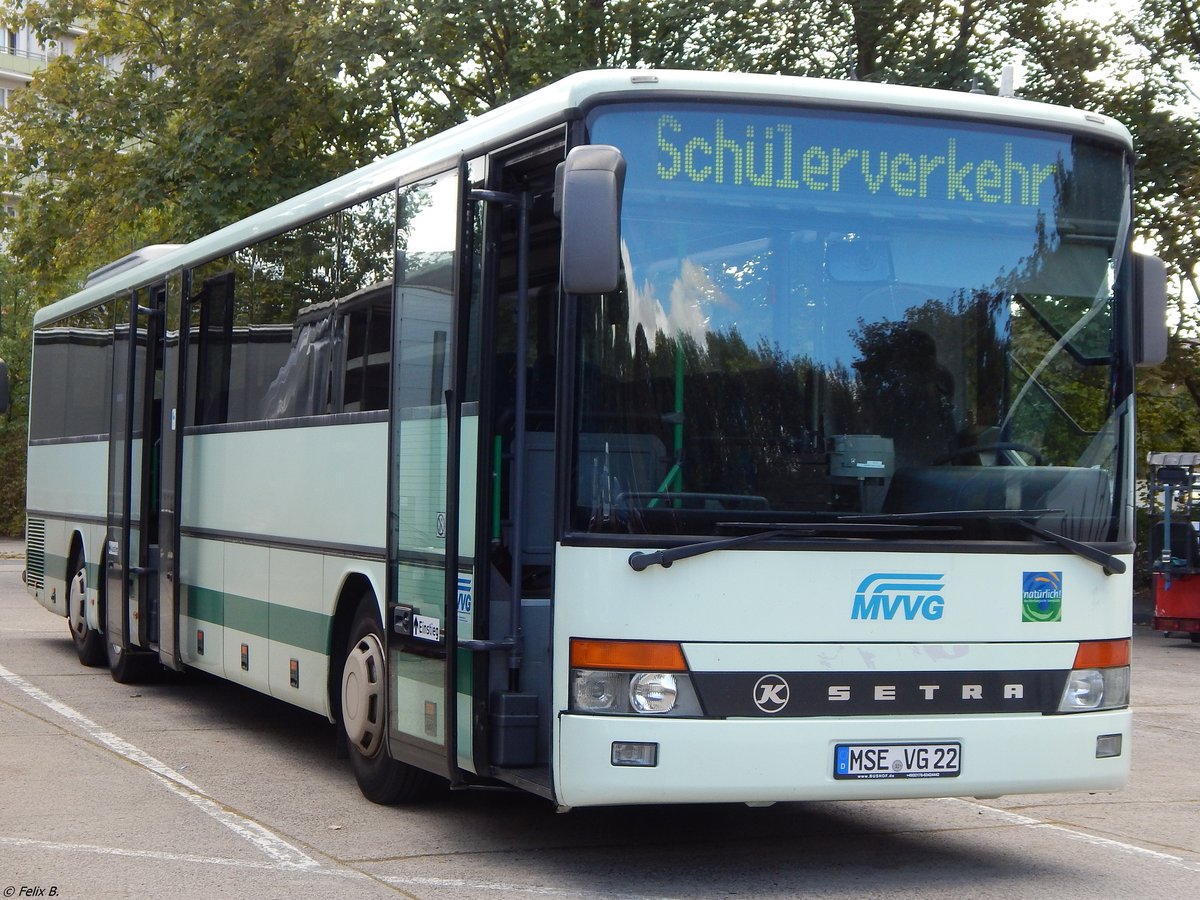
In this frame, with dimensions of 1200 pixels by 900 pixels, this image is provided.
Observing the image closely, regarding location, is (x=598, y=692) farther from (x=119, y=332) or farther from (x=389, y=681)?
(x=119, y=332)

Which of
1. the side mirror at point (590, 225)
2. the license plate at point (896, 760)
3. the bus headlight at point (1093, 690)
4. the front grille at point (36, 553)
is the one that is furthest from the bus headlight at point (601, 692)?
the front grille at point (36, 553)

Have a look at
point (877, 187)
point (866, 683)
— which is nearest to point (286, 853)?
point (866, 683)

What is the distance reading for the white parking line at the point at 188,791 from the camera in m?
7.15

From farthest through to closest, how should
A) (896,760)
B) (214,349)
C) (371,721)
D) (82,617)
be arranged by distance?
(82,617) < (214,349) < (371,721) < (896,760)

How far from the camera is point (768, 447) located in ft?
21.3

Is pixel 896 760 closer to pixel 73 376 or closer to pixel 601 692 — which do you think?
pixel 601 692

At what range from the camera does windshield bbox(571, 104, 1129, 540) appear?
6.45 metres

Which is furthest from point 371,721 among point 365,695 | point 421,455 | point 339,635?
point 421,455

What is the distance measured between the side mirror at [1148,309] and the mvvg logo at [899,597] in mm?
1409

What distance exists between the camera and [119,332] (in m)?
13.7

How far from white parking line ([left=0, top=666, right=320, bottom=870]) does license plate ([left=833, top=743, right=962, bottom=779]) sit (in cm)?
218

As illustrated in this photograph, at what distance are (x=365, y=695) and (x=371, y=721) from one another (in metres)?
0.13

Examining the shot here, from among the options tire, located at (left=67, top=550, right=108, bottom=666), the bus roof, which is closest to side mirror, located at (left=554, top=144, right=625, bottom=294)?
the bus roof

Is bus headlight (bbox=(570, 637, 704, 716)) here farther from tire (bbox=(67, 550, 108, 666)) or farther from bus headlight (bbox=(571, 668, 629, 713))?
tire (bbox=(67, 550, 108, 666))
